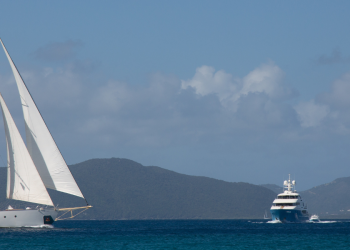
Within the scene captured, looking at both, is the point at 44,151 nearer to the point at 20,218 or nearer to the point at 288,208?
the point at 20,218

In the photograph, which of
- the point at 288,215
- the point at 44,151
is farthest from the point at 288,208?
the point at 44,151

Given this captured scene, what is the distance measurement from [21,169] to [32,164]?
2.00 meters

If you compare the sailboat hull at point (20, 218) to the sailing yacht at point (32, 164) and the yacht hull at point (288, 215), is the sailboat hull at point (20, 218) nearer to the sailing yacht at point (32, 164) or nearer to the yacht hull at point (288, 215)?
the sailing yacht at point (32, 164)

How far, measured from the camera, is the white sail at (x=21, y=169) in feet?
238

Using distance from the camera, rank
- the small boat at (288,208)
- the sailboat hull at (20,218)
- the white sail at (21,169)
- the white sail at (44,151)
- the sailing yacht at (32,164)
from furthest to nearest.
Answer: the small boat at (288,208) → the sailboat hull at (20,218) → the white sail at (21,169) → the sailing yacht at (32,164) → the white sail at (44,151)

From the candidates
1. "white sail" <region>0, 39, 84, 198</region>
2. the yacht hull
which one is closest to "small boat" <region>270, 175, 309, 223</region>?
the yacht hull

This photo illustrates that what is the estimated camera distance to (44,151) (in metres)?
72.9

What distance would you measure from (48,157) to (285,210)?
6901 cm

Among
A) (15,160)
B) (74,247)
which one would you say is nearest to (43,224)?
(15,160)

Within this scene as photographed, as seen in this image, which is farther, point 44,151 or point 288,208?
point 288,208

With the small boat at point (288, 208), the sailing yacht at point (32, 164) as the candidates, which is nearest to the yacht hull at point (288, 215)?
the small boat at point (288, 208)

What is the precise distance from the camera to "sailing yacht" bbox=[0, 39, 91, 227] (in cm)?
7231

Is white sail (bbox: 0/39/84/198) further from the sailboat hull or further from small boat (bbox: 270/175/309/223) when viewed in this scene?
small boat (bbox: 270/175/309/223)

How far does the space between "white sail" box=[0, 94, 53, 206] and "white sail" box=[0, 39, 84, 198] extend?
117 centimetres
